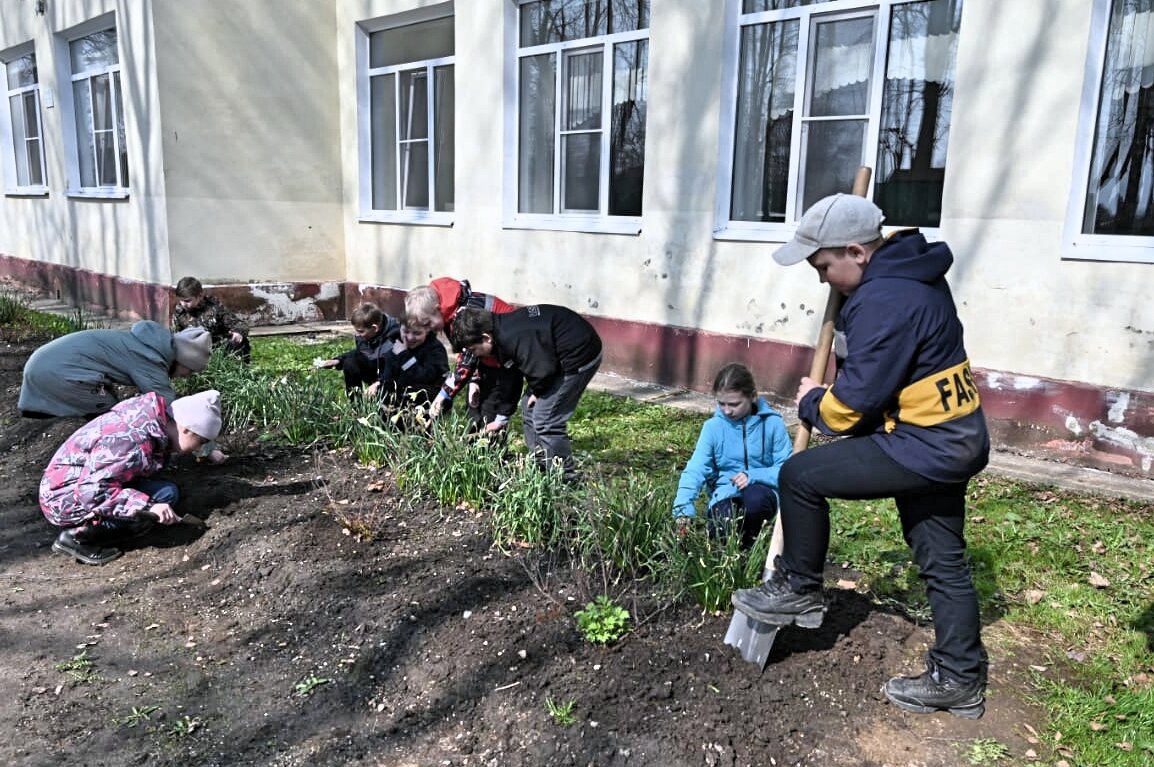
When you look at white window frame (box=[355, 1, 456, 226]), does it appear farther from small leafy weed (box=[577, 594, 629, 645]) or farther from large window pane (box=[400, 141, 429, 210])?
small leafy weed (box=[577, 594, 629, 645])

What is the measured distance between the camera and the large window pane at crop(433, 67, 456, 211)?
10242 millimetres

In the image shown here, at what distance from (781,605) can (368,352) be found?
3586 millimetres

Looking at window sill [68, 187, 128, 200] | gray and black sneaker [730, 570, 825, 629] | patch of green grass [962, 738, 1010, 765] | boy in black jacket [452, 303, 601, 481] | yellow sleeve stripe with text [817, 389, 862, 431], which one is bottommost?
patch of green grass [962, 738, 1010, 765]

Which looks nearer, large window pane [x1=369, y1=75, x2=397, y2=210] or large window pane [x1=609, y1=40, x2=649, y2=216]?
large window pane [x1=609, y1=40, x2=649, y2=216]

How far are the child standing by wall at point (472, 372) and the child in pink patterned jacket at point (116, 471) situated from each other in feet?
3.89

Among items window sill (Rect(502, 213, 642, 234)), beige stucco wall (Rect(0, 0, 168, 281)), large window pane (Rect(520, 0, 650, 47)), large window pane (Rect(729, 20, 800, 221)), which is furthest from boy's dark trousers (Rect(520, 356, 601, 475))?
beige stucco wall (Rect(0, 0, 168, 281))

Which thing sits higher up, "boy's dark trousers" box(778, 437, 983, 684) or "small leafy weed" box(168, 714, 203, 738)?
"boy's dark trousers" box(778, 437, 983, 684)

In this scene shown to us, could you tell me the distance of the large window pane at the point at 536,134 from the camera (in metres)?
9.10

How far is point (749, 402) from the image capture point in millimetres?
3676

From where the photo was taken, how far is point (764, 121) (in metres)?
7.34

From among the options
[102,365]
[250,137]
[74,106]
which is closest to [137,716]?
[102,365]

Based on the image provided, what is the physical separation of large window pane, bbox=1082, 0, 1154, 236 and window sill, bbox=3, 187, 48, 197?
14804mm

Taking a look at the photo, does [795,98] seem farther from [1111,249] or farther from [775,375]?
[1111,249]

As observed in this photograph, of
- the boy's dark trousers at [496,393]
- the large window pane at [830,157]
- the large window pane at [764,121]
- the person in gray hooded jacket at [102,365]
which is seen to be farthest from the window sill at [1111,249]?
the person in gray hooded jacket at [102,365]
